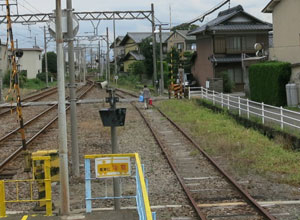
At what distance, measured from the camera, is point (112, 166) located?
6711 mm

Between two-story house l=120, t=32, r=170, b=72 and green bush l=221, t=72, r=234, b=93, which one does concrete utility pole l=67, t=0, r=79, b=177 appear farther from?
two-story house l=120, t=32, r=170, b=72

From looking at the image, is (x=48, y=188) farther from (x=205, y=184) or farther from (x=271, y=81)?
(x=271, y=81)

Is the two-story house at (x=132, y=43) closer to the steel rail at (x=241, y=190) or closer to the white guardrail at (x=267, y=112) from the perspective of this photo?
the white guardrail at (x=267, y=112)

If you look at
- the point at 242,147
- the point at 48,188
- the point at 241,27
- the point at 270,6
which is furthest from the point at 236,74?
the point at 48,188

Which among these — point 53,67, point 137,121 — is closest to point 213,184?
point 137,121

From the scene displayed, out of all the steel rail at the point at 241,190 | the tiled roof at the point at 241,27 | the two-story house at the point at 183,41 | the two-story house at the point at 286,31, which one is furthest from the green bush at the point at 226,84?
the steel rail at the point at 241,190

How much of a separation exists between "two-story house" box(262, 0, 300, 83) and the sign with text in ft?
54.3

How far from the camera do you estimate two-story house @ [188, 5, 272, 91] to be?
126 feet

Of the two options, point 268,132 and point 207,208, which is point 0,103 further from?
point 207,208

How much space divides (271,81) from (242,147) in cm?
1075

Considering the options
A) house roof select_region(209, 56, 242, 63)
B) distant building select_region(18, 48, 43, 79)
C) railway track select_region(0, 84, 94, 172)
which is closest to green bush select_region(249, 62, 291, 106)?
railway track select_region(0, 84, 94, 172)

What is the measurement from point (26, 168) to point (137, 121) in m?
10.5

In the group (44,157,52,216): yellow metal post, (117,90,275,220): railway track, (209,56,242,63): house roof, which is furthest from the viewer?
(209,56,242,63): house roof

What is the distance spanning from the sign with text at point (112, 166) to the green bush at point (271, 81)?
1705 centimetres
